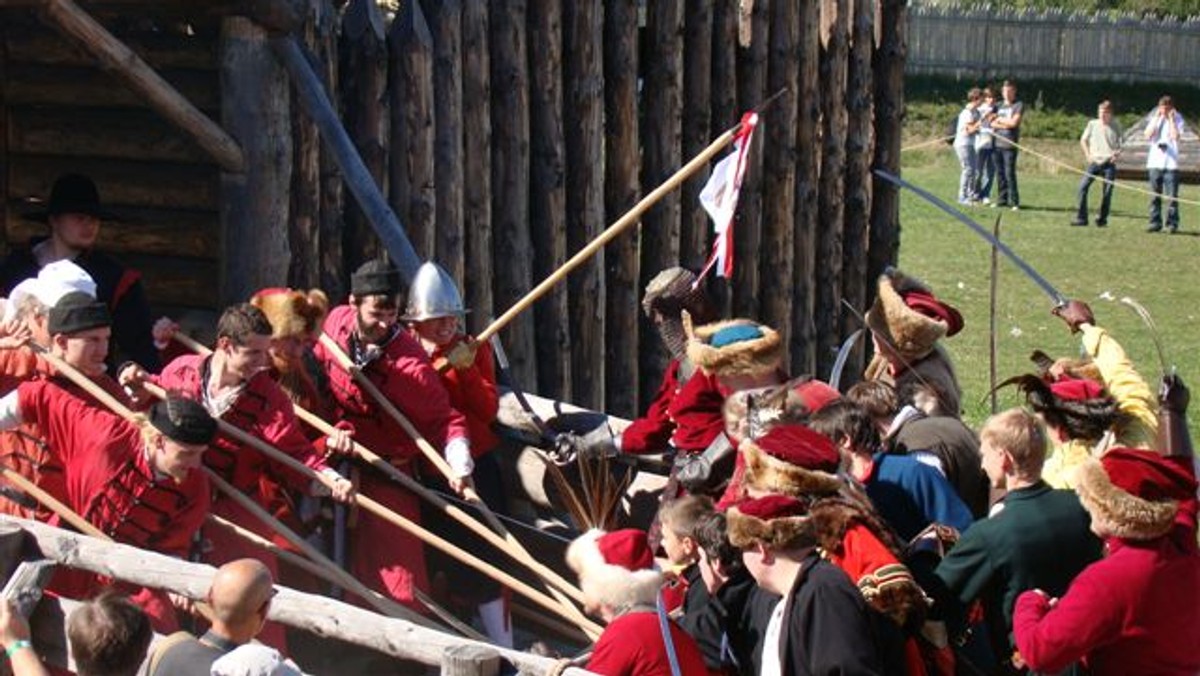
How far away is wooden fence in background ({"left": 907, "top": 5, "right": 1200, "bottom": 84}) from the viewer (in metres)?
38.0

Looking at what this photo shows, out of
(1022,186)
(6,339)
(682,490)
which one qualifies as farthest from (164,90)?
(1022,186)

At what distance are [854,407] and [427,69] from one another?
411 cm

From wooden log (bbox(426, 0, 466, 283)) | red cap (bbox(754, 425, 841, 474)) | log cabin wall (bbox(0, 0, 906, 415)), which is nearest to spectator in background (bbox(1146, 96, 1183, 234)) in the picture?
log cabin wall (bbox(0, 0, 906, 415))

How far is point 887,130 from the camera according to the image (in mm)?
13297

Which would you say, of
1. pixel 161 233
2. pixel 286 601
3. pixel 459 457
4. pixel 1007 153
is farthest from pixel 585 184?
Result: pixel 1007 153

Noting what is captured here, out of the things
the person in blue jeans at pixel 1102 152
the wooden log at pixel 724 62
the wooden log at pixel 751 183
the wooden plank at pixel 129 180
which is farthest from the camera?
the person in blue jeans at pixel 1102 152

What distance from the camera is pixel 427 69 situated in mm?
9906

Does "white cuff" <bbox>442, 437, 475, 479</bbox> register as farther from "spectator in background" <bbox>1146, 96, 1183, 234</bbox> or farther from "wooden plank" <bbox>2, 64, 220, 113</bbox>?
"spectator in background" <bbox>1146, 96, 1183, 234</bbox>

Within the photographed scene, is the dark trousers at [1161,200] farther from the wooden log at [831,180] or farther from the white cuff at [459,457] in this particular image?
the white cuff at [459,457]

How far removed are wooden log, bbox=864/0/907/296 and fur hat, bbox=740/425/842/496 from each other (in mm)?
7621

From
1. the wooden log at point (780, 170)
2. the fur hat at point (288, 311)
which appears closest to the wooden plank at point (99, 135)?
the fur hat at point (288, 311)

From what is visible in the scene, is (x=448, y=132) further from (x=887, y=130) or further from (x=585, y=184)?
(x=887, y=130)

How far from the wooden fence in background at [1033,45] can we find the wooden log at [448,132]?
2851cm

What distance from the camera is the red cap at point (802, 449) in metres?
5.70
